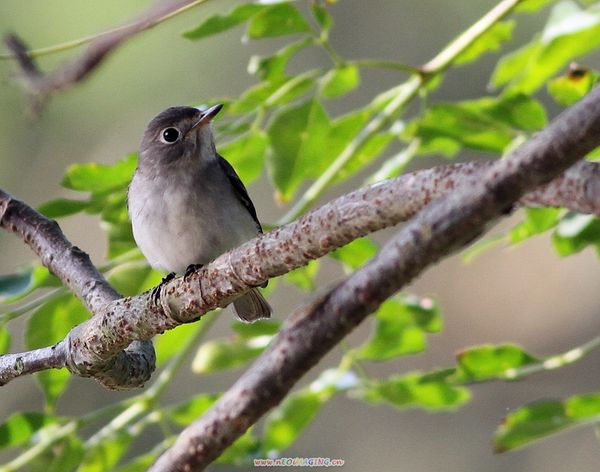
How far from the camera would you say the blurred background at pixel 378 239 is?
7008 mm

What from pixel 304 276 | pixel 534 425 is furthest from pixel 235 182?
pixel 534 425

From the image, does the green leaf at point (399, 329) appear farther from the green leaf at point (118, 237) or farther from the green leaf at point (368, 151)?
the green leaf at point (118, 237)

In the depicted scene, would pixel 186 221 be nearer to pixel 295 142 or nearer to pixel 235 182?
pixel 235 182

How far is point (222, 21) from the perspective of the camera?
3.07m

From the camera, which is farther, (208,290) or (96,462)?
(96,462)

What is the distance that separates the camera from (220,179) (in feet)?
12.1

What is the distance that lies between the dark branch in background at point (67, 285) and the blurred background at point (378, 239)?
3125 millimetres

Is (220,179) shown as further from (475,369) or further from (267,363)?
(267,363)

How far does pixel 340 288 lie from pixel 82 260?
72.3 inches

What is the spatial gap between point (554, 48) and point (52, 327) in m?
1.85

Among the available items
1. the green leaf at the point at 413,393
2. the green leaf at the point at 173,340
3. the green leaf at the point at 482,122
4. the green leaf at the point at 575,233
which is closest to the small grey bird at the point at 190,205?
the green leaf at the point at 173,340

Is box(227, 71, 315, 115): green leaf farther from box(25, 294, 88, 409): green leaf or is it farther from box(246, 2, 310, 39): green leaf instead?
box(25, 294, 88, 409): green leaf

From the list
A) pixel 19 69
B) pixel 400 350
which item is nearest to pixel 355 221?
pixel 19 69

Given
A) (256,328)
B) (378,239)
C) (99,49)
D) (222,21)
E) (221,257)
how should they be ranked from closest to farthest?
1. (99,49)
2. (221,257)
3. (222,21)
4. (256,328)
5. (378,239)
